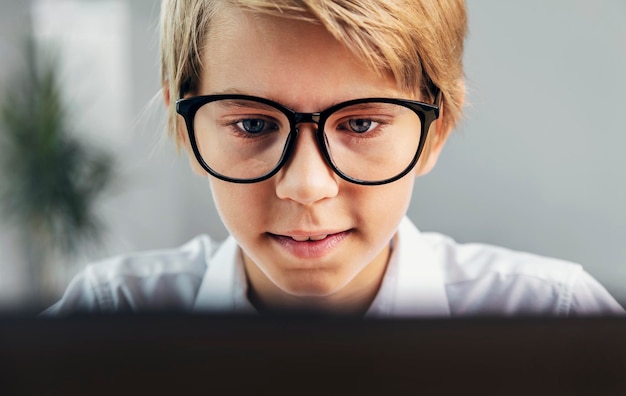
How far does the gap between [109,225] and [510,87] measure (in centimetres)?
149

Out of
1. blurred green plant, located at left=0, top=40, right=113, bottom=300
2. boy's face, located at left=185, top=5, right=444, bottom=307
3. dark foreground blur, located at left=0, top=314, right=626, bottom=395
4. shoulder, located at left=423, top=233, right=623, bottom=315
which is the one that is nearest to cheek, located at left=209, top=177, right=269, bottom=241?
boy's face, located at left=185, top=5, right=444, bottom=307

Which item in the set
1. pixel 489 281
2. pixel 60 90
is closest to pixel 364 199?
pixel 489 281

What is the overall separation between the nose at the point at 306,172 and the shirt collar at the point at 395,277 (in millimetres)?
206

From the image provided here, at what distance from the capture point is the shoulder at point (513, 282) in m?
0.75

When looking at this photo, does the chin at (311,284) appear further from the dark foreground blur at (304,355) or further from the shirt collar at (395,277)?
the dark foreground blur at (304,355)

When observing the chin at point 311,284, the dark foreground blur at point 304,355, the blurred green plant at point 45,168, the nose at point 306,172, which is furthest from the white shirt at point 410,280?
the blurred green plant at point 45,168

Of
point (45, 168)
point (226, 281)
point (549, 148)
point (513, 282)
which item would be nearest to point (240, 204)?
point (226, 281)

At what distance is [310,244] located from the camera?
587 millimetres

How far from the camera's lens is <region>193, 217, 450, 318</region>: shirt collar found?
727 mm

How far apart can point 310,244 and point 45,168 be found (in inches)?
71.2

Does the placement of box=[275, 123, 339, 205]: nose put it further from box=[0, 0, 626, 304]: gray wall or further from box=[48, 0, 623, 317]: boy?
box=[0, 0, 626, 304]: gray wall

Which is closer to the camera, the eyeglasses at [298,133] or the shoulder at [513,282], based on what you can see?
the eyeglasses at [298,133]

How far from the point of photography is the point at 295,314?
0.65 ft

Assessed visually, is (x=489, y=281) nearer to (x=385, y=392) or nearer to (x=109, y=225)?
(x=385, y=392)
